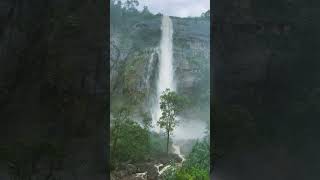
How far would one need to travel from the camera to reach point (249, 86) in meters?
2.24

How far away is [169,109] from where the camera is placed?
3498mm

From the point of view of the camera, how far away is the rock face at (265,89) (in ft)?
7.31

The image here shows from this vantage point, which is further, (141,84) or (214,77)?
(141,84)

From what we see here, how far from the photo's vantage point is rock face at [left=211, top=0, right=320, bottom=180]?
2229mm

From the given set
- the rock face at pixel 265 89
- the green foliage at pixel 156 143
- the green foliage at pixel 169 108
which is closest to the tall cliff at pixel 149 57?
the green foliage at pixel 169 108

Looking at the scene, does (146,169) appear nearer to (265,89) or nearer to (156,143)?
(156,143)
